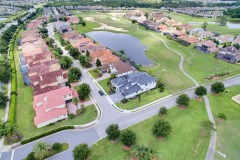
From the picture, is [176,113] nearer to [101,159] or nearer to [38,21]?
[101,159]

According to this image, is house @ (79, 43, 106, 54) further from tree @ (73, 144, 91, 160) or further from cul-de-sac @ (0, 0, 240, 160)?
tree @ (73, 144, 91, 160)

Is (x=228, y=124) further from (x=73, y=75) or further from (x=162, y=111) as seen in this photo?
(x=73, y=75)

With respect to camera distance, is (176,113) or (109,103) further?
(109,103)

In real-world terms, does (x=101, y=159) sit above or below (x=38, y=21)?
below

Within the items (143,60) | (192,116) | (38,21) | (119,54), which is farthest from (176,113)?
Answer: (38,21)

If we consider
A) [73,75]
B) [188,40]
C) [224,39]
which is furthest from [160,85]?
[224,39]

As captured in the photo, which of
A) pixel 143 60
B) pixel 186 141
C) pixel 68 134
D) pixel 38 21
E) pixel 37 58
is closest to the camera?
pixel 186 141
